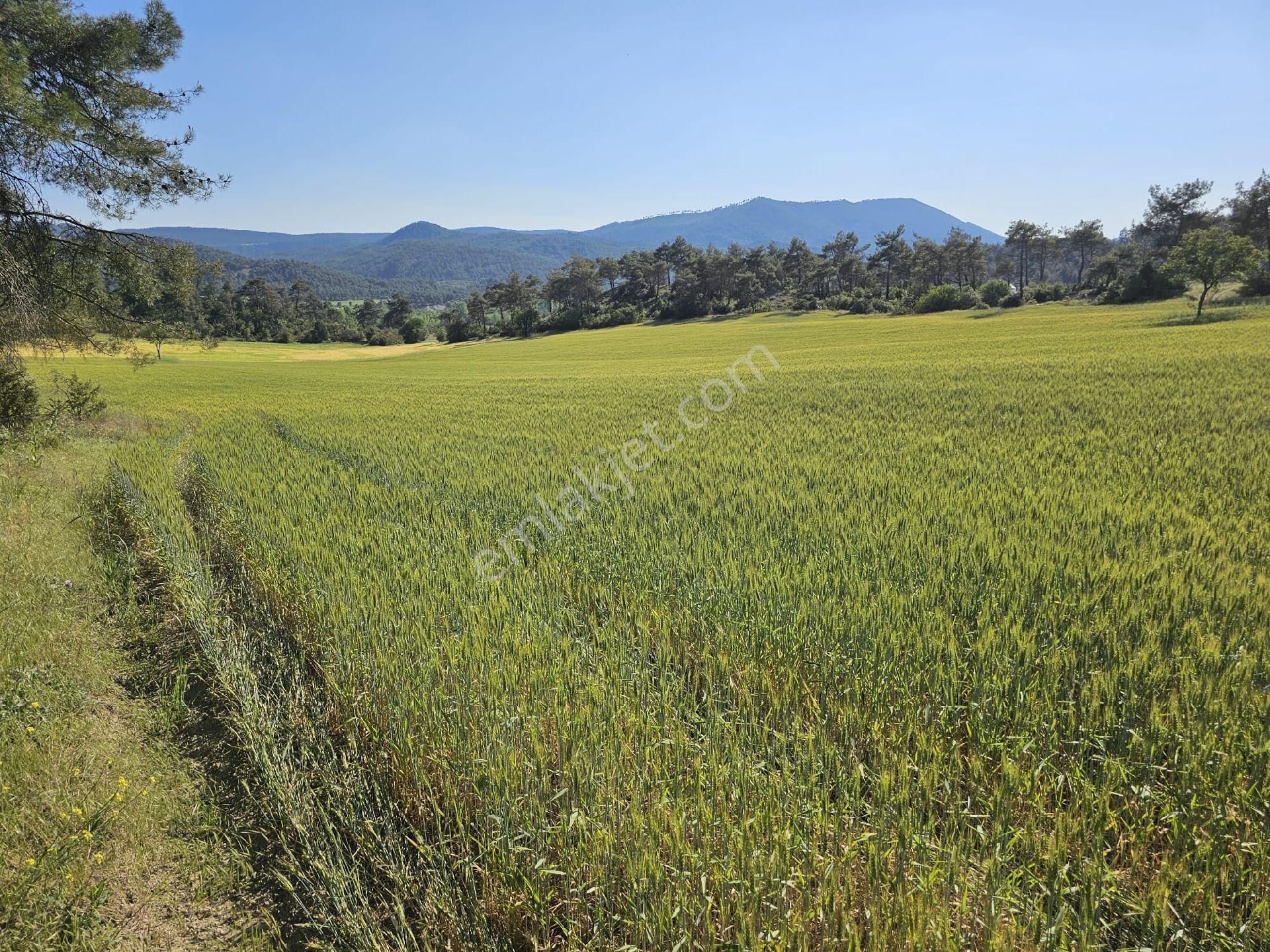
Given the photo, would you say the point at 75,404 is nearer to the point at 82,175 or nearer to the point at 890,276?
the point at 82,175

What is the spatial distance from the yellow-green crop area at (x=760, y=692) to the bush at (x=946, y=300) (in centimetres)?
6043

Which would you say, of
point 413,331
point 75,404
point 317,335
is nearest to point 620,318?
point 413,331

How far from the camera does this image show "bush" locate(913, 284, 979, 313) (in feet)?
207

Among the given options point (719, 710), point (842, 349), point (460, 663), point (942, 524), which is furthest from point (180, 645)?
point (842, 349)

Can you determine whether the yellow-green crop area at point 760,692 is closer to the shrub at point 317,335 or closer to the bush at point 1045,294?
the bush at point 1045,294

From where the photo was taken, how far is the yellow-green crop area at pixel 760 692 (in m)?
2.37

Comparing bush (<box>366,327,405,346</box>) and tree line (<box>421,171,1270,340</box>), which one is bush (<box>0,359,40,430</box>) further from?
bush (<box>366,327,405,346</box>)

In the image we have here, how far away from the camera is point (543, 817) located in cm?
278

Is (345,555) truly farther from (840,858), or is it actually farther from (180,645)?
(840,858)

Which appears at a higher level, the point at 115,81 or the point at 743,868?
the point at 115,81

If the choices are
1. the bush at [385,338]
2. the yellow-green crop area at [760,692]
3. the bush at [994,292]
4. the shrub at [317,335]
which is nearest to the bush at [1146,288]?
the bush at [994,292]

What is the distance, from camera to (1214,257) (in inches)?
1417

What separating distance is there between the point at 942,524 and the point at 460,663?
188 inches

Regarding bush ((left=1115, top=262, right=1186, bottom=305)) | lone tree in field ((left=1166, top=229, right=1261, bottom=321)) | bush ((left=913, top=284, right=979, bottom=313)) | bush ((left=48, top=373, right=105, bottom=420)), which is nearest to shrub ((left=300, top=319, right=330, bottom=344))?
bush ((left=913, top=284, right=979, bottom=313))
